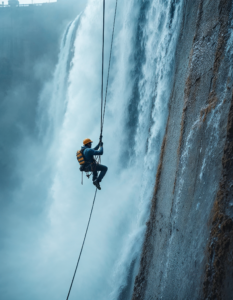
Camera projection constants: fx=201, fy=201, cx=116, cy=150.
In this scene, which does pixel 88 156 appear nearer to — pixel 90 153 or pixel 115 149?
pixel 90 153

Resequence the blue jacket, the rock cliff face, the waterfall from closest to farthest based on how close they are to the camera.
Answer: the rock cliff face, the blue jacket, the waterfall

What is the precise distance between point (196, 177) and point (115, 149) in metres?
5.04

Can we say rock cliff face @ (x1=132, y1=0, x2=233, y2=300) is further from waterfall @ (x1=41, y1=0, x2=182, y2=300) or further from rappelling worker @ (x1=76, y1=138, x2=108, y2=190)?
rappelling worker @ (x1=76, y1=138, x2=108, y2=190)

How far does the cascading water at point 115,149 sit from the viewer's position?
4.46m

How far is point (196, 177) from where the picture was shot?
262 cm

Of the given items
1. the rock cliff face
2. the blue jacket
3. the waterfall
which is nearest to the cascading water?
the waterfall

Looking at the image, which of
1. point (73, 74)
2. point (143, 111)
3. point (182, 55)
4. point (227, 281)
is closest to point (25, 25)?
point (73, 74)

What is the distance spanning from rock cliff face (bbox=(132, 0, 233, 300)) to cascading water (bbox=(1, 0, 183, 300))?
1.67ft

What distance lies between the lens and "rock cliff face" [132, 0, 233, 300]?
2043 millimetres

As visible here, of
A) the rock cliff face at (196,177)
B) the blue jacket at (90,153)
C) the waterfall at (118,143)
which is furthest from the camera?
the waterfall at (118,143)

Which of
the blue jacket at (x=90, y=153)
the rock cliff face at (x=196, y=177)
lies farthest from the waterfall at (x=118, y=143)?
the blue jacket at (x=90, y=153)

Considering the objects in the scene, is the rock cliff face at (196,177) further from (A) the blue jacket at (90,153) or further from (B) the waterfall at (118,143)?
(A) the blue jacket at (90,153)

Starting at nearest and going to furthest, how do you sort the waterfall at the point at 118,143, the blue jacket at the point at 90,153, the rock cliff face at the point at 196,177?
the rock cliff face at the point at 196,177 < the blue jacket at the point at 90,153 < the waterfall at the point at 118,143

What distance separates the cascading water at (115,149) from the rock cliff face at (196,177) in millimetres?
507
